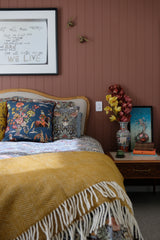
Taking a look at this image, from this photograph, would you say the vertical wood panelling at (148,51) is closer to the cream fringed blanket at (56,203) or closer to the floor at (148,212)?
the floor at (148,212)

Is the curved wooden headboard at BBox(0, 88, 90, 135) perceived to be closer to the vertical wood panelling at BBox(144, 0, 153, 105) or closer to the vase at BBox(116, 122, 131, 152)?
the vase at BBox(116, 122, 131, 152)

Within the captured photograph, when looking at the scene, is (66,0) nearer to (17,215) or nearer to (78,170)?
(78,170)

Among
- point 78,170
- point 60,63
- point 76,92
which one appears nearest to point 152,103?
point 76,92

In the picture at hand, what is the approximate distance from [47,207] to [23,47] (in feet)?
7.91

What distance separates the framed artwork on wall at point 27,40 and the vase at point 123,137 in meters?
1.07

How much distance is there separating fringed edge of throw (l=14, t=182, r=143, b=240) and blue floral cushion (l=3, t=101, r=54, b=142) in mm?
1417

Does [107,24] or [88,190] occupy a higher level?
[107,24]

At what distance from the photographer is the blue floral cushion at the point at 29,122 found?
8.26ft

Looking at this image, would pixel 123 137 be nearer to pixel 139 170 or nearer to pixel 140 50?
pixel 139 170

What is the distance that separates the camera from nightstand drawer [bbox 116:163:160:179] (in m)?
Result: 2.54

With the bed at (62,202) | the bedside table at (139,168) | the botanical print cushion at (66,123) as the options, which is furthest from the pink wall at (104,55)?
the bed at (62,202)

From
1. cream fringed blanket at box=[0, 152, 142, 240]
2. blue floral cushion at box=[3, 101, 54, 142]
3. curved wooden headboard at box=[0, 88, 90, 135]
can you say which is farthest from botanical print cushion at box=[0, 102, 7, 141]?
cream fringed blanket at box=[0, 152, 142, 240]

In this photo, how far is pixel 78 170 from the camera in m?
1.33

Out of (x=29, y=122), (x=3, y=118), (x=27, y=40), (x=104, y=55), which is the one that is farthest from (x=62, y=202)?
(x=27, y=40)
